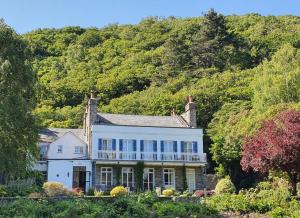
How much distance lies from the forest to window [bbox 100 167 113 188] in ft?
28.5

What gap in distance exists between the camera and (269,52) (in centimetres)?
9431

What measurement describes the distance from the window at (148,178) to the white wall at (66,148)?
5.35 meters

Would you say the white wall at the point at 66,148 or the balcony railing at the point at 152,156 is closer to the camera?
the balcony railing at the point at 152,156

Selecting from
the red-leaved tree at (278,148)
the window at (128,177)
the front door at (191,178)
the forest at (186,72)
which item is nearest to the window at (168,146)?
the front door at (191,178)

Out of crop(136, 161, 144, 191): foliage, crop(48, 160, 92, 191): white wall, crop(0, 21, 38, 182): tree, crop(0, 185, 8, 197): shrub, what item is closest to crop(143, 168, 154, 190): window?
crop(136, 161, 144, 191): foliage

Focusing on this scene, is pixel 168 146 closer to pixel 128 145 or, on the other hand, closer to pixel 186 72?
pixel 128 145

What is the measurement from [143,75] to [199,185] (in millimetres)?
42863

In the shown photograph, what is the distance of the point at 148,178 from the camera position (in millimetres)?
47438

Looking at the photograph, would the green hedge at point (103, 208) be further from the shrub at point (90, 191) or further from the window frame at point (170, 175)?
the window frame at point (170, 175)

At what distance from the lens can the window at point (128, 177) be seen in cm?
4669

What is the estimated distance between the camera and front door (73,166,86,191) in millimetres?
45969

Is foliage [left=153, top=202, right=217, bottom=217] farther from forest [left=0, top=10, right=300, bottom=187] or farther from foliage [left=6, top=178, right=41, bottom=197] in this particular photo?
forest [left=0, top=10, right=300, bottom=187]

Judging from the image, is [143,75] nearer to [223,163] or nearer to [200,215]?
[223,163]

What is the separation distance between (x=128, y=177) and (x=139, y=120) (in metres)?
5.55
